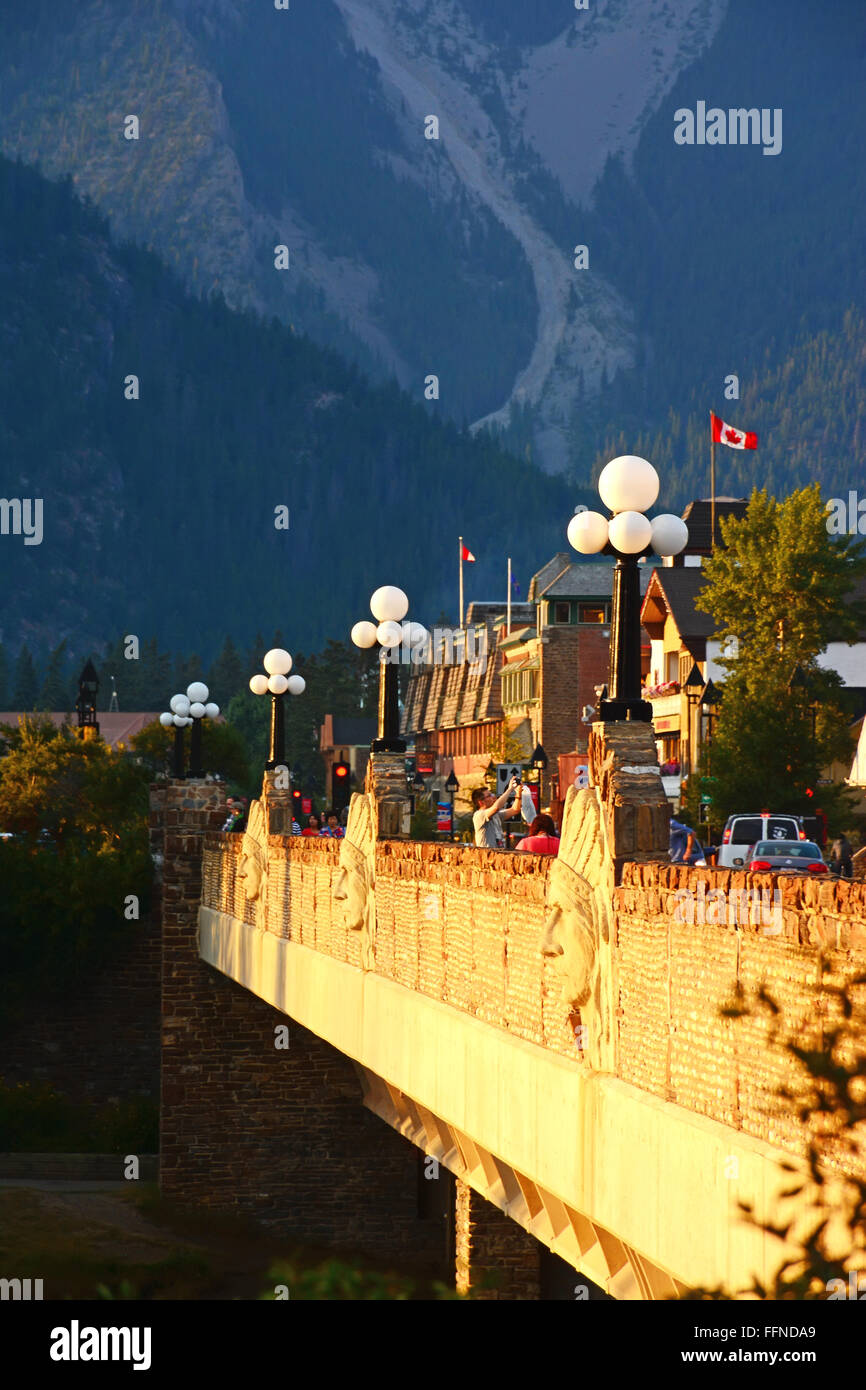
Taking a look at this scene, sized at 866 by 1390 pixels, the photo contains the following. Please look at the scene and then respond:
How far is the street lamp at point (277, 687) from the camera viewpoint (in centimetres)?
3169

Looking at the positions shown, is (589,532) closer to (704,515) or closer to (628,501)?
(628,501)

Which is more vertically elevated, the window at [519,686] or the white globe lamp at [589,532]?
the window at [519,686]

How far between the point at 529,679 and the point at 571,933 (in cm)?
8645

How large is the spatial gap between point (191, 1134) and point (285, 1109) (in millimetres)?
2592

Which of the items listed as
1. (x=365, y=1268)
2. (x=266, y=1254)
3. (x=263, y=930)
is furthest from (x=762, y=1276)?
(x=266, y=1254)

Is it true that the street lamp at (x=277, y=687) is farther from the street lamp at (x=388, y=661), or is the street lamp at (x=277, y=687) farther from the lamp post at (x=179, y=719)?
the street lamp at (x=388, y=661)

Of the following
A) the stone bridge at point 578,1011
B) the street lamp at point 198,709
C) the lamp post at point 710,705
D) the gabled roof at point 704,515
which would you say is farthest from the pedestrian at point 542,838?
the gabled roof at point 704,515

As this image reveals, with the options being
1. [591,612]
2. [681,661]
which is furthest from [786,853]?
[591,612]

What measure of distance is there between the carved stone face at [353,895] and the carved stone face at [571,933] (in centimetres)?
809

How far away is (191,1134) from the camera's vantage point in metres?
42.9

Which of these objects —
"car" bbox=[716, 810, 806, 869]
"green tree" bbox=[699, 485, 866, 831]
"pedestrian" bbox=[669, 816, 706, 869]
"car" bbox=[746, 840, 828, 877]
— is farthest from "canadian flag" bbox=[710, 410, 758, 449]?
"pedestrian" bbox=[669, 816, 706, 869]

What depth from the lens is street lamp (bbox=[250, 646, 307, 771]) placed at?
3169 centimetres

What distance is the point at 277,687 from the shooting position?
31.9m
